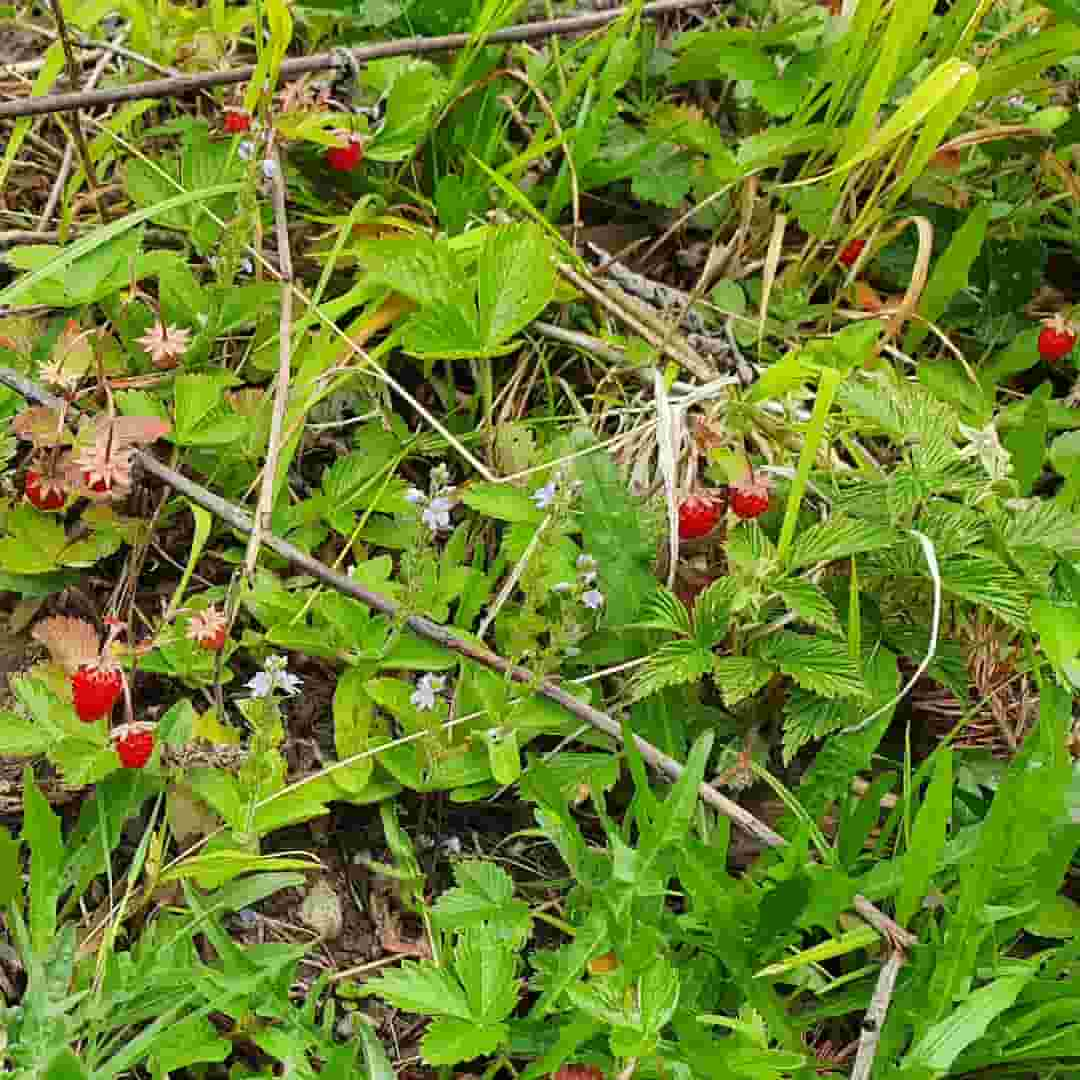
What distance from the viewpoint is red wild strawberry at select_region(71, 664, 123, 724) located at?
1.71m

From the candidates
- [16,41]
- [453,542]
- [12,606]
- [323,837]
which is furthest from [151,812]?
[16,41]

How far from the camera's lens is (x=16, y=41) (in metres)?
2.57

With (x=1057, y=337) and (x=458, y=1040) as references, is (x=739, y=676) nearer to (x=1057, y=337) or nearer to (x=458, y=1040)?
(x=458, y=1040)

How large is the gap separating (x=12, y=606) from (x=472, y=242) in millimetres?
Answer: 919

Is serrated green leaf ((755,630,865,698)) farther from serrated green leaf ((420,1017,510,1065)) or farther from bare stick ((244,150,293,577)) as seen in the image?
bare stick ((244,150,293,577))

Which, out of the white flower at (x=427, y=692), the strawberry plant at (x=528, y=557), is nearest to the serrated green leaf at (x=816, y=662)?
the strawberry plant at (x=528, y=557)

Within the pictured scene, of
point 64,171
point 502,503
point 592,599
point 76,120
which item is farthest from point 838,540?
point 64,171

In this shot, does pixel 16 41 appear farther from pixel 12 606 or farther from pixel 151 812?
pixel 151 812

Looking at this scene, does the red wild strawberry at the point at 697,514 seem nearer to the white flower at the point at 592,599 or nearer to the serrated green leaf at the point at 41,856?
the white flower at the point at 592,599

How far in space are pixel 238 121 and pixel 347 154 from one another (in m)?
0.18

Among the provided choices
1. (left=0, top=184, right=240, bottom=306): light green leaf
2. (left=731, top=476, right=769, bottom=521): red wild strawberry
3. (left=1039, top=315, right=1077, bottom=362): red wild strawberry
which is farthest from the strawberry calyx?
(left=0, top=184, right=240, bottom=306): light green leaf

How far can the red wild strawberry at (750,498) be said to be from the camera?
1.93 meters

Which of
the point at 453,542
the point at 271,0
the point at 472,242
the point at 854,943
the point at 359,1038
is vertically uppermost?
the point at 271,0

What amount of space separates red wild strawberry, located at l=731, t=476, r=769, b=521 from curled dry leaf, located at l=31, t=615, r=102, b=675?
3.03 ft
